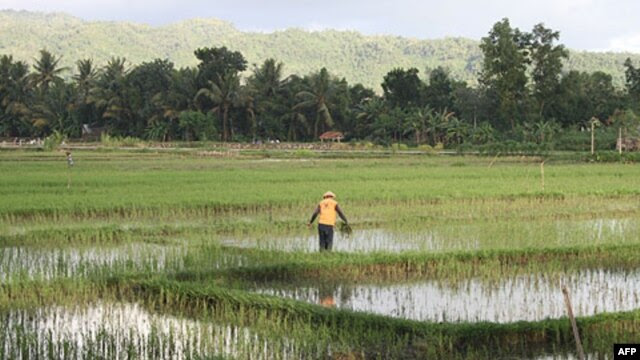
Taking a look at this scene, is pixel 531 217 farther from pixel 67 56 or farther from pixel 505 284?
pixel 67 56

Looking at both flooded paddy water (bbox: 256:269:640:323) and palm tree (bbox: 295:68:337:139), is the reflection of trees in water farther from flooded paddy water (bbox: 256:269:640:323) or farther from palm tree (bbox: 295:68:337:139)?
palm tree (bbox: 295:68:337:139)

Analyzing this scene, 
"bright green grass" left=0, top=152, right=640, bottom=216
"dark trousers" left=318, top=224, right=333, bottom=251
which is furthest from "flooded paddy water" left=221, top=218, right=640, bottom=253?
"bright green grass" left=0, top=152, right=640, bottom=216

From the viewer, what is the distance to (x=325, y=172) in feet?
84.4

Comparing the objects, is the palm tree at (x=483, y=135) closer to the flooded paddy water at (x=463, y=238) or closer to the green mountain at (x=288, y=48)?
the flooded paddy water at (x=463, y=238)

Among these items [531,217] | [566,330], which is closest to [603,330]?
[566,330]

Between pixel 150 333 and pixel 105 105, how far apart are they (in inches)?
2029

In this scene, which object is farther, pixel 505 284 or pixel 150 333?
pixel 505 284

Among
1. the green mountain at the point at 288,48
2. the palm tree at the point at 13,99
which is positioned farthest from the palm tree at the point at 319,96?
the green mountain at the point at 288,48

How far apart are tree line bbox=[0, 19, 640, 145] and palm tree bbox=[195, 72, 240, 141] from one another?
7 cm

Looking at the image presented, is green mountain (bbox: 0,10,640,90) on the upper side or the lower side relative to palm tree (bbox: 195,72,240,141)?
upper

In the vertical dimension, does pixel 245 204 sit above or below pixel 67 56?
below

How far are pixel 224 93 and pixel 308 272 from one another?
44.0 metres

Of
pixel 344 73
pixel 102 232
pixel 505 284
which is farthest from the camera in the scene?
pixel 344 73

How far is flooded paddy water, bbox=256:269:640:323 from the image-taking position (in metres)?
7.65
